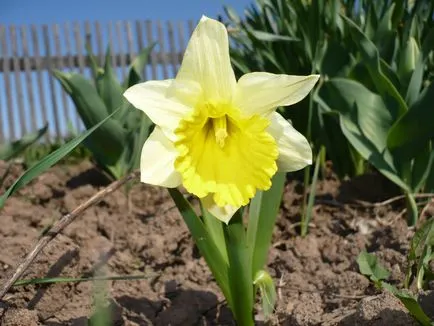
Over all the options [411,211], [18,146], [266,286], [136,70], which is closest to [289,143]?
[266,286]

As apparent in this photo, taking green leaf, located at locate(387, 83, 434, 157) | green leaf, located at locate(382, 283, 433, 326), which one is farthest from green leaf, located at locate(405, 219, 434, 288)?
green leaf, located at locate(387, 83, 434, 157)

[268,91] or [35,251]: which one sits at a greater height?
[268,91]

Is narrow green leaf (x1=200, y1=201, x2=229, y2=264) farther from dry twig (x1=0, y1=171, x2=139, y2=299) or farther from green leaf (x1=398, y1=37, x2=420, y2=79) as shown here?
green leaf (x1=398, y1=37, x2=420, y2=79)

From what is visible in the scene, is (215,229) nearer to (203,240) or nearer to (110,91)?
(203,240)

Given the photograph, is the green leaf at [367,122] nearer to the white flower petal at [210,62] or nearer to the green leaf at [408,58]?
the green leaf at [408,58]

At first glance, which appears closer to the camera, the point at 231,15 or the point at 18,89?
the point at 231,15

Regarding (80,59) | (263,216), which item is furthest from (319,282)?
(80,59)

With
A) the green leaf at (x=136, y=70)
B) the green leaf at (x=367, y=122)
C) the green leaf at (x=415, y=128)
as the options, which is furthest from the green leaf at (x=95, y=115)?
the green leaf at (x=415, y=128)
